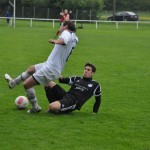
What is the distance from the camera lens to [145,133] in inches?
335

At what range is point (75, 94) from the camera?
9.85m

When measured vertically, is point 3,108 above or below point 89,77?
below

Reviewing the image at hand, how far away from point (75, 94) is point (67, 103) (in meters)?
0.29

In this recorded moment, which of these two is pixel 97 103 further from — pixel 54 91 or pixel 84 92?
pixel 54 91

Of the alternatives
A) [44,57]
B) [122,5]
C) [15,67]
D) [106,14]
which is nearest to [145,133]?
[15,67]

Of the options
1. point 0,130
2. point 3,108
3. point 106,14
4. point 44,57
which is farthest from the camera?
point 106,14

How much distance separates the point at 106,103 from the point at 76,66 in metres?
7.23

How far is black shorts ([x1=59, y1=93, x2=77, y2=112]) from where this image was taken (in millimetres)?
9648

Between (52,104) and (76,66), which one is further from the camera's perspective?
(76,66)

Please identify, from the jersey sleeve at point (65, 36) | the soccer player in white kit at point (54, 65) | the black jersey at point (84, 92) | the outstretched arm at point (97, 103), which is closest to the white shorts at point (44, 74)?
the soccer player in white kit at point (54, 65)

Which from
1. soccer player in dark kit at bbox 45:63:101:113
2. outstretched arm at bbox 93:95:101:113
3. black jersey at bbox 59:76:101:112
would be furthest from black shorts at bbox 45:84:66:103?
outstretched arm at bbox 93:95:101:113

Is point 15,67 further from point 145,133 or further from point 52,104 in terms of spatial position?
point 145,133

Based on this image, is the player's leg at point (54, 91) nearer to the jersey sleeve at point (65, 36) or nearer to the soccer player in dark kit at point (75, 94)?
the soccer player in dark kit at point (75, 94)

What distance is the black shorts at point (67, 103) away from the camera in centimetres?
965
